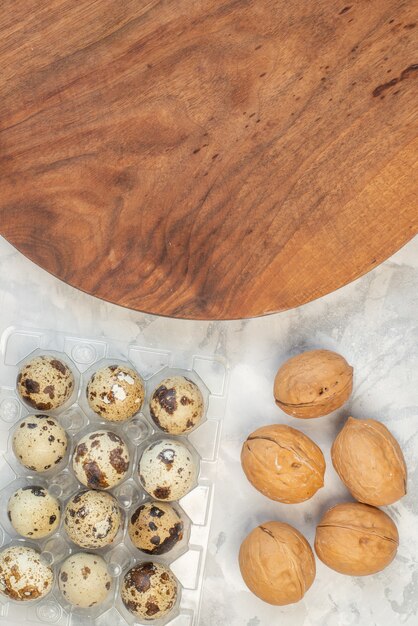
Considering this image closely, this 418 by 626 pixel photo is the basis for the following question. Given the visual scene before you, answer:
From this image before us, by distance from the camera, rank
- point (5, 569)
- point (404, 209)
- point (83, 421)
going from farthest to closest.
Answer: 1. point (83, 421)
2. point (5, 569)
3. point (404, 209)

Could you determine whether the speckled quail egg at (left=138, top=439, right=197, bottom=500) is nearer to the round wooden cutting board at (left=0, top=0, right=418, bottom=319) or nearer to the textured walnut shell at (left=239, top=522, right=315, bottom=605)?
the textured walnut shell at (left=239, top=522, right=315, bottom=605)

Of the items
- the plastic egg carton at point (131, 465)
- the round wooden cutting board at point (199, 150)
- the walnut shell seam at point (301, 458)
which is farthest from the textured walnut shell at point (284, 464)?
the round wooden cutting board at point (199, 150)

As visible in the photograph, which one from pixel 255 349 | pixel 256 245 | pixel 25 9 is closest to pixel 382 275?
pixel 255 349

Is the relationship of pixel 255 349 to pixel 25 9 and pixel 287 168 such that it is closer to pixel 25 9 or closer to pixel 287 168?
pixel 287 168

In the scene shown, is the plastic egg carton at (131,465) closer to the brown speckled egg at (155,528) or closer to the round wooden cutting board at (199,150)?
the brown speckled egg at (155,528)

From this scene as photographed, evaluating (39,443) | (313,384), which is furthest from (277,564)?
(39,443)

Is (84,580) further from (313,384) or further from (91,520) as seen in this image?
(313,384)
